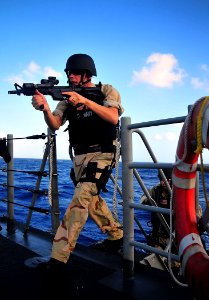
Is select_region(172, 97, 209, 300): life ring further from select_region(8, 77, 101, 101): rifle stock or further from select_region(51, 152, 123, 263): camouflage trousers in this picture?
select_region(8, 77, 101, 101): rifle stock

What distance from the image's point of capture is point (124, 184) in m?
2.85

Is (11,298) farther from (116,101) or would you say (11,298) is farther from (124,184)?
(116,101)

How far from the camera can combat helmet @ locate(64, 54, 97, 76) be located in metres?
3.42

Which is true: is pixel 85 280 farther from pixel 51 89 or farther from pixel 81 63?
pixel 81 63

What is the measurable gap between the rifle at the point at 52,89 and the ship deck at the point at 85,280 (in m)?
1.82

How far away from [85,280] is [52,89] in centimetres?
201

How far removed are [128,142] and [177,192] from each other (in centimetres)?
99

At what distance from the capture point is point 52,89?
3250 millimetres

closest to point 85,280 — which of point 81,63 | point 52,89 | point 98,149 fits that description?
point 98,149

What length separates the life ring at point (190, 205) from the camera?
5.21 feet

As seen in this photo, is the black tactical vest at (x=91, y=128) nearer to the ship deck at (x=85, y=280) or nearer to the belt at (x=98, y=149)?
the belt at (x=98, y=149)

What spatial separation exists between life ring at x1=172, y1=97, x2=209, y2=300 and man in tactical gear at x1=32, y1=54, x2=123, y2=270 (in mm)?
1335

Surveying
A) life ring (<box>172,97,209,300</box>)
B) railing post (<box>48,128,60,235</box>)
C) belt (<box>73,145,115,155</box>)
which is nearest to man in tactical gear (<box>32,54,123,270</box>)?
belt (<box>73,145,115,155</box>)

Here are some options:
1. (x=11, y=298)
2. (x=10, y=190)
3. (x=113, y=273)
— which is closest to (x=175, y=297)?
(x=113, y=273)
